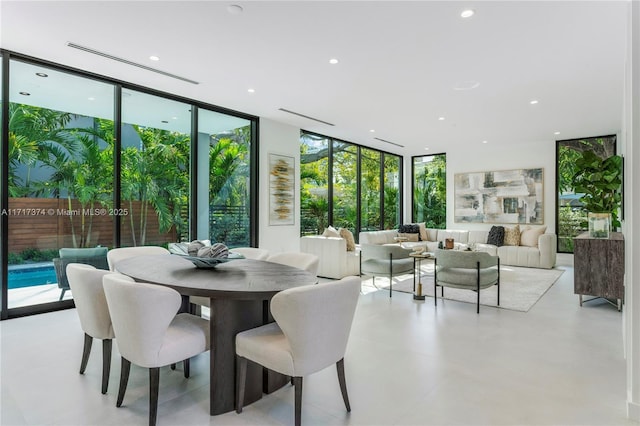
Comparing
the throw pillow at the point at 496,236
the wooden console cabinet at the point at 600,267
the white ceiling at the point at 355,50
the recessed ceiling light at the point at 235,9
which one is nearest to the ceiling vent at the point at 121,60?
the white ceiling at the point at 355,50

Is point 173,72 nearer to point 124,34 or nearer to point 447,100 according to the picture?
point 124,34

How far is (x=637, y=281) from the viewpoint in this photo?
2.00 metres

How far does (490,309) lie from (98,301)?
4132 mm

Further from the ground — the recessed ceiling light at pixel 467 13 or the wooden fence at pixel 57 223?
the recessed ceiling light at pixel 467 13

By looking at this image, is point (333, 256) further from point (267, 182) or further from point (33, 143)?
point (33, 143)

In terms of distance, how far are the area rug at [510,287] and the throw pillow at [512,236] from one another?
0.81 meters

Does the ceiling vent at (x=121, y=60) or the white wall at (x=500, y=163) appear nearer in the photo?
the ceiling vent at (x=121, y=60)

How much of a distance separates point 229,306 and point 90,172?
339 centimetres

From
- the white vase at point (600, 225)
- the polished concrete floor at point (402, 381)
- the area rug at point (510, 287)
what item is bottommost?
the polished concrete floor at point (402, 381)

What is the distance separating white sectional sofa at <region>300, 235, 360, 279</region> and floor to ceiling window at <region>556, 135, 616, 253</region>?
16.8 ft

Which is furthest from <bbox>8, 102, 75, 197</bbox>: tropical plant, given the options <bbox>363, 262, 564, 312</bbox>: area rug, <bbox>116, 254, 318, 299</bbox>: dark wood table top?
<bbox>363, 262, 564, 312</bbox>: area rug

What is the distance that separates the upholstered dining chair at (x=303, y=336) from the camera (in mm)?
1832

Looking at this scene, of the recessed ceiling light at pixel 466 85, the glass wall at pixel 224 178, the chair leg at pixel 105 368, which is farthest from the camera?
the glass wall at pixel 224 178

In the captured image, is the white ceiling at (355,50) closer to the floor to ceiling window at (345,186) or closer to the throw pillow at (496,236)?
the floor to ceiling window at (345,186)
